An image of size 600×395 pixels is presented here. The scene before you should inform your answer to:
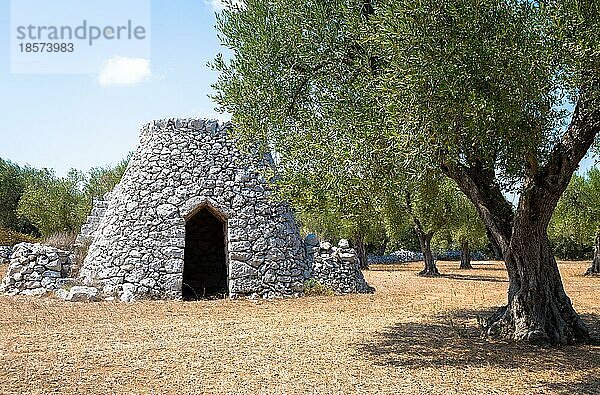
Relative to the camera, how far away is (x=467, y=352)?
830 centimetres

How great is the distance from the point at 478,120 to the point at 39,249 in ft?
48.3

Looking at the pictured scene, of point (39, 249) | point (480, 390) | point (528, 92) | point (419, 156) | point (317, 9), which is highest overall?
point (317, 9)

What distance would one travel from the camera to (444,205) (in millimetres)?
26875

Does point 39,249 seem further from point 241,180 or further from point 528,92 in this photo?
point 528,92

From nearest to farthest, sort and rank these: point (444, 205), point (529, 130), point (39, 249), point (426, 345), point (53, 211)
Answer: point (529, 130)
point (426, 345)
point (39, 249)
point (444, 205)
point (53, 211)

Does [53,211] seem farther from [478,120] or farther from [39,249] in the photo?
[478,120]

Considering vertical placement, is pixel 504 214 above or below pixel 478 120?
below

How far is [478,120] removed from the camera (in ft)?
21.9

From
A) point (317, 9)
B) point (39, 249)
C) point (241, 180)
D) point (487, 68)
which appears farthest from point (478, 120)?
point (39, 249)

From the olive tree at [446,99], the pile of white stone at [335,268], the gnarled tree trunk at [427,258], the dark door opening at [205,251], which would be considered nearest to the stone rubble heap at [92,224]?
the dark door opening at [205,251]

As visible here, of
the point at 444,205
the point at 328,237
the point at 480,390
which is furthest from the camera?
the point at 328,237

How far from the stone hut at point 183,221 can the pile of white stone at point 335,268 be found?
0.52 m

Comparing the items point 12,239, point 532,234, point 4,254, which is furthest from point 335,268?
point 12,239

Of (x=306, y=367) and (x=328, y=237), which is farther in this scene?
(x=328, y=237)
